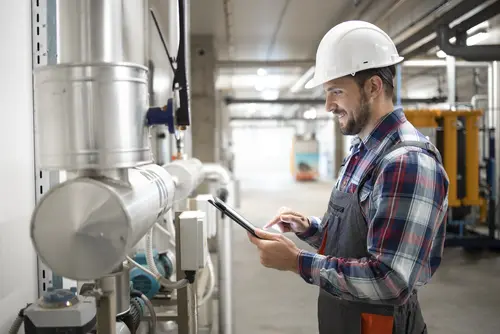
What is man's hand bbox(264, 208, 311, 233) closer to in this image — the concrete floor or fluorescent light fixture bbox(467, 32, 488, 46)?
the concrete floor

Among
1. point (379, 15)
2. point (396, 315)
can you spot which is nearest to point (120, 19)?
point (396, 315)

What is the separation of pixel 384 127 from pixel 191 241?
0.55m

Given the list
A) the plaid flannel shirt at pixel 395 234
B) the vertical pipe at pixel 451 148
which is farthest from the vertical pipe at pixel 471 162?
the plaid flannel shirt at pixel 395 234

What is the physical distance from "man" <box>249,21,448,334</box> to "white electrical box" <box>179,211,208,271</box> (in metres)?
0.15

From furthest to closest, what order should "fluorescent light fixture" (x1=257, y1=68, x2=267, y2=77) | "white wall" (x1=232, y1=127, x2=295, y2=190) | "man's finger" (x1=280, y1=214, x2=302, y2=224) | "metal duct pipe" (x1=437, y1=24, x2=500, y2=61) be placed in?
"white wall" (x1=232, y1=127, x2=295, y2=190) < "fluorescent light fixture" (x1=257, y1=68, x2=267, y2=77) < "metal duct pipe" (x1=437, y1=24, x2=500, y2=61) < "man's finger" (x1=280, y1=214, x2=302, y2=224)

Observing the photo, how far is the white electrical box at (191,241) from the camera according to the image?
3.66 feet

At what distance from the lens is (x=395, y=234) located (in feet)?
2.87

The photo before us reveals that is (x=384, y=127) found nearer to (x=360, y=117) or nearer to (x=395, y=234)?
(x=360, y=117)

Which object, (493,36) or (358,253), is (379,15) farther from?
(358,253)

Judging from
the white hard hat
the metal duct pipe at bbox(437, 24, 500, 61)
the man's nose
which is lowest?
the man's nose

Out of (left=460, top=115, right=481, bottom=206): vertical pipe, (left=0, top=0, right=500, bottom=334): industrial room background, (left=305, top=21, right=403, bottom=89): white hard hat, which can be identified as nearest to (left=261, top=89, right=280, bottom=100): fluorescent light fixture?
(left=460, top=115, right=481, bottom=206): vertical pipe

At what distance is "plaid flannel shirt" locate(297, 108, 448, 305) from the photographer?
0.88m

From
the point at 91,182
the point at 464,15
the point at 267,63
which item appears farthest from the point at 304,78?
the point at 91,182

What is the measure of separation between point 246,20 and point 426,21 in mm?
1984
